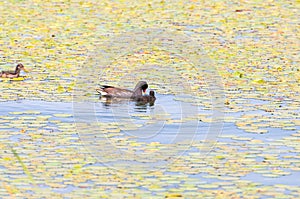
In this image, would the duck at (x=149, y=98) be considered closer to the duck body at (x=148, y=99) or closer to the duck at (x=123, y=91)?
the duck body at (x=148, y=99)

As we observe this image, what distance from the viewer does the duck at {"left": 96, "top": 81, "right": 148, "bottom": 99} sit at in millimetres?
13016

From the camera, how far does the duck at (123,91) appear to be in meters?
13.0

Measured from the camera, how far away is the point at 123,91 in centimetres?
1327

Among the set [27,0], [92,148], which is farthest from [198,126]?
[27,0]

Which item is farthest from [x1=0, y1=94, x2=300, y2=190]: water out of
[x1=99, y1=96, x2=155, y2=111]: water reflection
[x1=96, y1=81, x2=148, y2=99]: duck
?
[x1=96, y1=81, x2=148, y2=99]: duck

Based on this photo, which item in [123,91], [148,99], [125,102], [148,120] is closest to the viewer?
[148,120]

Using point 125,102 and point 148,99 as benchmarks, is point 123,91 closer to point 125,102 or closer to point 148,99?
point 125,102

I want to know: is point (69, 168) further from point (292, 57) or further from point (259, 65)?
point (292, 57)

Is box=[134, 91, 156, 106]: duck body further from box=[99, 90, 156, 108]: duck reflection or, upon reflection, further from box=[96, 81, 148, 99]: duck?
box=[96, 81, 148, 99]: duck

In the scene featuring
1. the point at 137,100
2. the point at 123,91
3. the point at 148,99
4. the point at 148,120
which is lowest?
the point at 148,120

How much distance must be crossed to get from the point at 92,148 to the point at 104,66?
6.12m

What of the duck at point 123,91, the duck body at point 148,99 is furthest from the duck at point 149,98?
the duck at point 123,91

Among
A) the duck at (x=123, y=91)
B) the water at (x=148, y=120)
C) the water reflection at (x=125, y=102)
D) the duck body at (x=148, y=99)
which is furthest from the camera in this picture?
the duck at (x=123, y=91)

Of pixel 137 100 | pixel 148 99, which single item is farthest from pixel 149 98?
pixel 137 100
